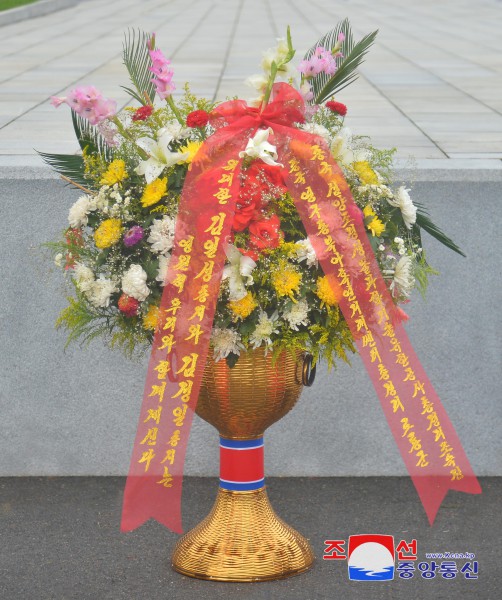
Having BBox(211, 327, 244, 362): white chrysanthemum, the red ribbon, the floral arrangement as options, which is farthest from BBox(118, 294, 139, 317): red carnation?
BBox(211, 327, 244, 362): white chrysanthemum

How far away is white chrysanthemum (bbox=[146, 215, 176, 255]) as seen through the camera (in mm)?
3904

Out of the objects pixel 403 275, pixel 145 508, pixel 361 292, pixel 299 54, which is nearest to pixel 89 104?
pixel 361 292

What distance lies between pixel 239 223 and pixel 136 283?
1.25ft

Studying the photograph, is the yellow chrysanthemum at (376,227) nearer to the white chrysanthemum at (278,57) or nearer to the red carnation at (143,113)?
the white chrysanthemum at (278,57)

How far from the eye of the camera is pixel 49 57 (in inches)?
483

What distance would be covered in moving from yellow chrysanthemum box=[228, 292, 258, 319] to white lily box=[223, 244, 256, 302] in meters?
0.02

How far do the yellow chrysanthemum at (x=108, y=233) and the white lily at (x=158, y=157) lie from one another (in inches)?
7.1

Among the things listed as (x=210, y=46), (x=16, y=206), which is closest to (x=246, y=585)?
(x=16, y=206)

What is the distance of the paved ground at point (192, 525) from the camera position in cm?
429

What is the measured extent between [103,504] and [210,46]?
29.7 feet

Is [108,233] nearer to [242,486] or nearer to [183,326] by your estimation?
[183,326]

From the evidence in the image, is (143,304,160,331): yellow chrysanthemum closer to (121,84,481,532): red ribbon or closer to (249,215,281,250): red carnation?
(121,84,481,532): red ribbon

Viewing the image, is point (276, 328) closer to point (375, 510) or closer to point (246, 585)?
point (246, 585)

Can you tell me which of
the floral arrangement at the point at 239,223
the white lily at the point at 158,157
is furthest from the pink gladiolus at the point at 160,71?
the white lily at the point at 158,157
